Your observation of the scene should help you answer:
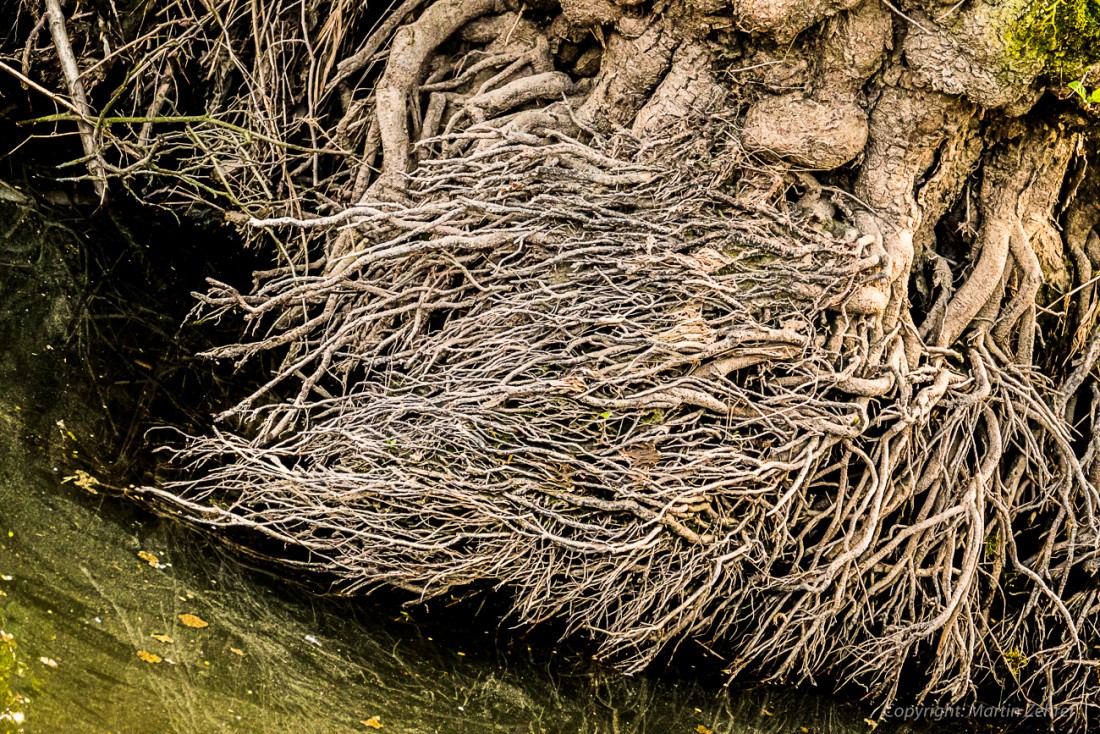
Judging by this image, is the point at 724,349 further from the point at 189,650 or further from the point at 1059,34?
the point at 189,650

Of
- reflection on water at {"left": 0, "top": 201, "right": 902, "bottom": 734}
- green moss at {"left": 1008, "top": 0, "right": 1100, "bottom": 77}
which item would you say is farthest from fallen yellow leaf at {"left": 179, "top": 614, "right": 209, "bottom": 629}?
green moss at {"left": 1008, "top": 0, "right": 1100, "bottom": 77}

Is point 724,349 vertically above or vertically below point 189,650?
above

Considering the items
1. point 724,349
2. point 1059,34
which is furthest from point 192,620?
point 1059,34

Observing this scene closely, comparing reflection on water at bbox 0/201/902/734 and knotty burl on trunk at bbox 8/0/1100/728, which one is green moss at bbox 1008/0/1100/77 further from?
reflection on water at bbox 0/201/902/734

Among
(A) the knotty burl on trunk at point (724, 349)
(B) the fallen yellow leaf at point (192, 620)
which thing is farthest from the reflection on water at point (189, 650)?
(A) the knotty burl on trunk at point (724, 349)

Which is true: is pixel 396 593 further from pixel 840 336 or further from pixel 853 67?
pixel 853 67

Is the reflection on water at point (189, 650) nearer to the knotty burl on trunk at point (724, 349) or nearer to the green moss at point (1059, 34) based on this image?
the knotty burl on trunk at point (724, 349)

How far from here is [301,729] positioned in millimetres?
2852

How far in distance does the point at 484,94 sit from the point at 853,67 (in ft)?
5.04

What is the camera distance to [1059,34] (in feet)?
12.1

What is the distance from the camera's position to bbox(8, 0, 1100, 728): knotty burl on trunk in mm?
3715

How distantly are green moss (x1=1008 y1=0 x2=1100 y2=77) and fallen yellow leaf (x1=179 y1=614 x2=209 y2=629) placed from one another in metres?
3.23

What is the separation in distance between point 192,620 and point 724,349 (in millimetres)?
1938

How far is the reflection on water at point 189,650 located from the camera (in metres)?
2.64
